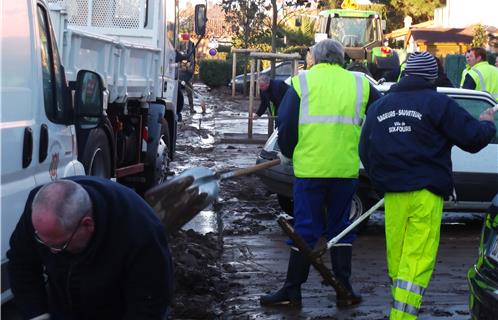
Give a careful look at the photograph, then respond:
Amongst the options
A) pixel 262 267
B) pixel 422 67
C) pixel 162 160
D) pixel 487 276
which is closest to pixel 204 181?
pixel 487 276

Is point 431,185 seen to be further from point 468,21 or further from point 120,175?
point 468,21

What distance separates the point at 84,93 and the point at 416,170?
2083mm

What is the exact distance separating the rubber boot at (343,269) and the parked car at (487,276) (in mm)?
1889

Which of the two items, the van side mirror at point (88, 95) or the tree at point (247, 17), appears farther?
the tree at point (247, 17)

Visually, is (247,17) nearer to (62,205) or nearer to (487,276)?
(487,276)

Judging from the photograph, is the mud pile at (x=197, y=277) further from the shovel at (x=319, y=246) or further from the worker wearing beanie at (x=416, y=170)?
the worker wearing beanie at (x=416, y=170)

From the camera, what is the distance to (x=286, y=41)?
47.9 meters

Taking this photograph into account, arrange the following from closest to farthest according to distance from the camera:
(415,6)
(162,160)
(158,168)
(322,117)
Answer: (322,117), (158,168), (162,160), (415,6)

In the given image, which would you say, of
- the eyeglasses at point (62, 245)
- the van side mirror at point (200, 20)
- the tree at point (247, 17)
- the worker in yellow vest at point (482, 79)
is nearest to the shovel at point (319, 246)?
the eyeglasses at point (62, 245)

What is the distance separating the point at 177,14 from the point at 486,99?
5.34 m

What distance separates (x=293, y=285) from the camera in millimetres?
7195

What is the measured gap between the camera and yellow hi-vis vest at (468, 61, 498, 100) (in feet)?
41.6

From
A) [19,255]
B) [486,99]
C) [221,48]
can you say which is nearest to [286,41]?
[221,48]

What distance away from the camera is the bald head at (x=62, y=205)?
322cm
